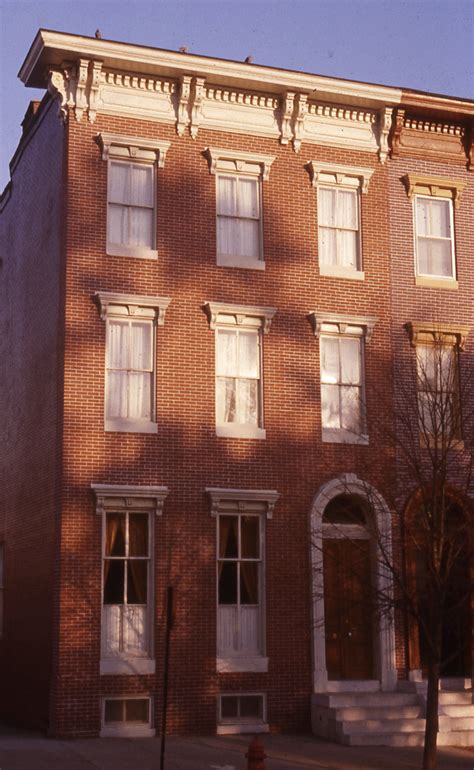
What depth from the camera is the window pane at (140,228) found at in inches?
831

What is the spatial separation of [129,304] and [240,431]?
10.2 ft

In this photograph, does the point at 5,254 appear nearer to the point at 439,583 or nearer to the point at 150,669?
the point at 150,669

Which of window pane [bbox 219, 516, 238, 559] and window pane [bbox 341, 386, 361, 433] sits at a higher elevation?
window pane [bbox 341, 386, 361, 433]

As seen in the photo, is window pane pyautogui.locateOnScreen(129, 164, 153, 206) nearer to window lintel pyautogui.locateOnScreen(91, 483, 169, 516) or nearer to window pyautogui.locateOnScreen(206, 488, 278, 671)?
window lintel pyautogui.locateOnScreen(91, 483, 169, 516)

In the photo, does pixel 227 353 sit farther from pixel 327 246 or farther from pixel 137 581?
pixel 137 581

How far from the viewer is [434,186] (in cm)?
2339

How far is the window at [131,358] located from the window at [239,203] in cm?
193

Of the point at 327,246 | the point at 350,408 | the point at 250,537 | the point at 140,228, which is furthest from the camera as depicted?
the point at 327,246

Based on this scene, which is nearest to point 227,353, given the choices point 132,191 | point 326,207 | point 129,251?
point 129,251

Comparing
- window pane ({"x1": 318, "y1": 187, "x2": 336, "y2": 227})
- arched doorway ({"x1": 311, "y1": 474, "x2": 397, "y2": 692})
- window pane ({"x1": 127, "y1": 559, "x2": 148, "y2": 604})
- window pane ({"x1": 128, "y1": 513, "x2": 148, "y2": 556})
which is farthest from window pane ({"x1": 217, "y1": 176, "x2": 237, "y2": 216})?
window pane ({"x1": 127, "y1": 559, "x2": 148, "y2": 604})

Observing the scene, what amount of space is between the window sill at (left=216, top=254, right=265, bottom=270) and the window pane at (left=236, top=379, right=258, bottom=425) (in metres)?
2.20

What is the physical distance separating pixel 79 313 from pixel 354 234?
236 inches

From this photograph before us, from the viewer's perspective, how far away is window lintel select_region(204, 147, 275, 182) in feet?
71.3

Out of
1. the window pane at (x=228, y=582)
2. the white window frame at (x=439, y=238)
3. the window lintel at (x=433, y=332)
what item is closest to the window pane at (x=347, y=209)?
the white window frame at (x=439, y=238)
